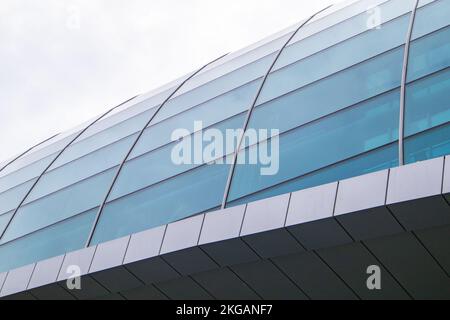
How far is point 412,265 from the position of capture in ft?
46.9

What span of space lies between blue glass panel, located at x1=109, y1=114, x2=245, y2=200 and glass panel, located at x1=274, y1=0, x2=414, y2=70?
2682 mm

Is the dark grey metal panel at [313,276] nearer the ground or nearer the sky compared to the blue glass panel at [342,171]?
nearer the ground

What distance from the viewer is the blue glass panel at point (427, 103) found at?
613 inches

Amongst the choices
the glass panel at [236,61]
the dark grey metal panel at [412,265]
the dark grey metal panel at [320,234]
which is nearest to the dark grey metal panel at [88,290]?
the dark grey metal panel at [320,234]

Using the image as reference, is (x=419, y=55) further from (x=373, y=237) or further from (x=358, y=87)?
(x=373, y=237)

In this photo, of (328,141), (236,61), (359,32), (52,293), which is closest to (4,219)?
(52,293)

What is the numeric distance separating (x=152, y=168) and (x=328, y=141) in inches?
186

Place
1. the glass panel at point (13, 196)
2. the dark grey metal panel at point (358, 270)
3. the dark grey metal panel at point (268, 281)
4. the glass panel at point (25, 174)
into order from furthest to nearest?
the glass panel at point (25, 174)
the glass panel at point (13, 196)
the dark grey metal panel at point (268, 281)
the dark grey metal panel at point (358, 270)

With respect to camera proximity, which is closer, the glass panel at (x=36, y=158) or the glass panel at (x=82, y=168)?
the glass panel at (x=82, y=168)

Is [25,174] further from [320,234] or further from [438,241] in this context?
[438,241]

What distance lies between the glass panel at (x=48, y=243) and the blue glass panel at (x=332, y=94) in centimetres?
452

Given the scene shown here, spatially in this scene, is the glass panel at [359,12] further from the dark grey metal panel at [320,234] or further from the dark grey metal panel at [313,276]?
the dark grey metal panel at [320,234]

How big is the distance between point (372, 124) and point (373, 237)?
322cm

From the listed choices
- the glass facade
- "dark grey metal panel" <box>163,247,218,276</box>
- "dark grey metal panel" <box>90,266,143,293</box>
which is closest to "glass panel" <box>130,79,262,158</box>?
the glass facade
